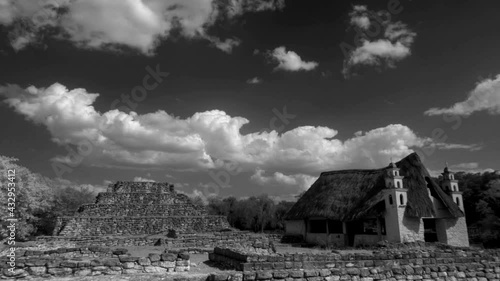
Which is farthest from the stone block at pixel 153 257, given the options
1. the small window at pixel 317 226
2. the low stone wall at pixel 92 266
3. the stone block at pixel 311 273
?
the small window at pixel 317 226

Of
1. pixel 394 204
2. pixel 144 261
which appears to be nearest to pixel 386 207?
pixel 394 204

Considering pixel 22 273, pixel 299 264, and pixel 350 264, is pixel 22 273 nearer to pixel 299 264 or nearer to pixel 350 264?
pixel 299 264

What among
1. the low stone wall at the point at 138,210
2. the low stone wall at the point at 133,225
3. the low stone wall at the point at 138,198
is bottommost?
the low stone wall at the point at 133,225

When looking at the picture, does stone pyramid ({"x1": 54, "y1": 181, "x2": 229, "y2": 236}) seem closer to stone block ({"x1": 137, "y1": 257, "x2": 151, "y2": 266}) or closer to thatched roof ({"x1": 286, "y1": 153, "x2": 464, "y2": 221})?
thatched roof ({"x1": 286, "y1": 153, "x2": 464, "y2": 221})

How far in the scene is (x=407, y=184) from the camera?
2227 cm

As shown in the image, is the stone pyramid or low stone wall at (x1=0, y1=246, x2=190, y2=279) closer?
low stone wall at (x1=0, y1=246, x2=190, y2=279)

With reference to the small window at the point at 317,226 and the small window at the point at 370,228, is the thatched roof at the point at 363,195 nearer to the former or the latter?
the small window at the point at 317,226

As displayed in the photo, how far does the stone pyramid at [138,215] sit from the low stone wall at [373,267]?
19.2m

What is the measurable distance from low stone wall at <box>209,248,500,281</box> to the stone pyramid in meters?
19.2

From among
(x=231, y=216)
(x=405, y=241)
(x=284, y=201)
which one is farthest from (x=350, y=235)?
(x=284, y=201)

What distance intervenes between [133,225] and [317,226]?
14229 millimetres

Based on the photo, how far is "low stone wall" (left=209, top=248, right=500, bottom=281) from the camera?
788 cm

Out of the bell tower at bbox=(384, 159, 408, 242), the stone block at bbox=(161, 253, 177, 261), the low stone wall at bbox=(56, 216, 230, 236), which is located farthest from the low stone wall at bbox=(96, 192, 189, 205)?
the stone block at bbox=(161, 253, 177, 261)

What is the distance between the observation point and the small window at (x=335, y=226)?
25.2 meters
